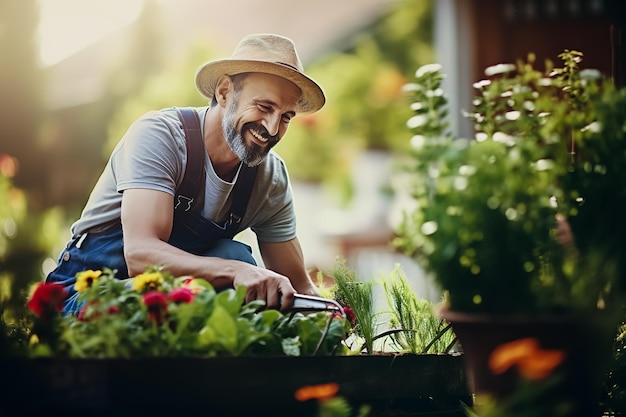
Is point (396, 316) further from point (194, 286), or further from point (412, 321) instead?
point (194, 286)

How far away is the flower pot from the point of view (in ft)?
6.67

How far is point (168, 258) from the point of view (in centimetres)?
283

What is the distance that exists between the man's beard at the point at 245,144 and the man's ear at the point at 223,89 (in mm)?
97

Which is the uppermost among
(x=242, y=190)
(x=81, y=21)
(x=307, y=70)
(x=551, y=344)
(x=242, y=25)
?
(x=242, y=25)

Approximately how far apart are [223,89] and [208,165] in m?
0.27

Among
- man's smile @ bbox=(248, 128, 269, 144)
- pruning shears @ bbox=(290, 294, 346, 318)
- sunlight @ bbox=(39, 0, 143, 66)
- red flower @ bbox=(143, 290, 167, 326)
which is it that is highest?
sunlight @ bbox=(39, 0, 143, 66)

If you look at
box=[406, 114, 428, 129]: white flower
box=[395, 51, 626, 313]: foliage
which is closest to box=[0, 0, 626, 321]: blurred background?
box=[406, 114, 428, 129]: white flower

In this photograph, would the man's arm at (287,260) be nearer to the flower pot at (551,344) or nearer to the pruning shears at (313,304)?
the pruning shears at (313,304)

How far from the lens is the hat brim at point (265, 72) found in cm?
317

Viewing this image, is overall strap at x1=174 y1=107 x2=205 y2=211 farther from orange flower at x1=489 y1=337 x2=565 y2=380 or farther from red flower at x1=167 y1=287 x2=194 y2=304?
orange flower at x1=489 y1=337 x2=565 y2=380

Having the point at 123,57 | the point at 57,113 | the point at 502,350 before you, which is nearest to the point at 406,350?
the point at 502,350

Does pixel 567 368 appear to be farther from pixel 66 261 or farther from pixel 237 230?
pixel 66 261

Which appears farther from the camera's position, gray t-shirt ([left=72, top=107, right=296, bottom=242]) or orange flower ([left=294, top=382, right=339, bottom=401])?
gray t-shirt ([left=72, top=107, right=296, bottom=242])

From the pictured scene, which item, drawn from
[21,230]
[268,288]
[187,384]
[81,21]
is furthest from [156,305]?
[81,21]
